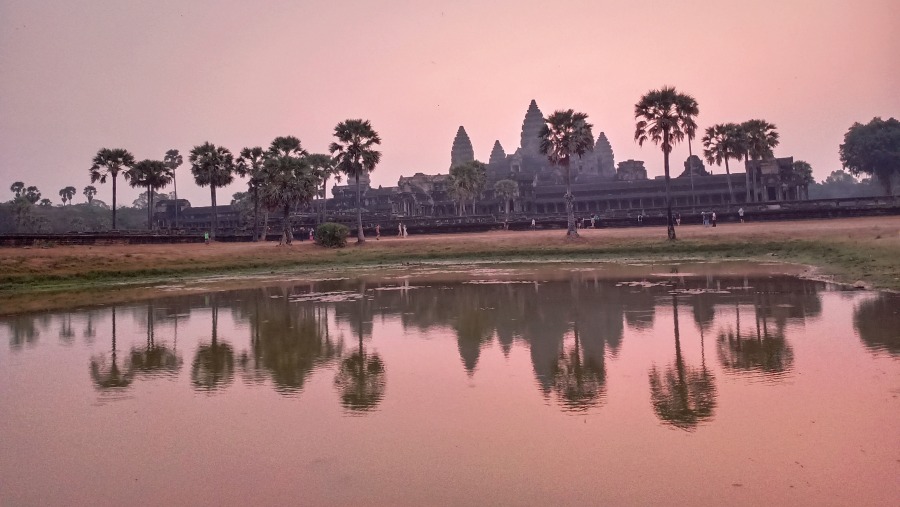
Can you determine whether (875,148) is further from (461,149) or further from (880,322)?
(880,322)

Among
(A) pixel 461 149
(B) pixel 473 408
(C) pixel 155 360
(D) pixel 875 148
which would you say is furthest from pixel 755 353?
(A) pixel 461 149

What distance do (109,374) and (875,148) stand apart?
106 m

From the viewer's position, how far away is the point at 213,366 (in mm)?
13984

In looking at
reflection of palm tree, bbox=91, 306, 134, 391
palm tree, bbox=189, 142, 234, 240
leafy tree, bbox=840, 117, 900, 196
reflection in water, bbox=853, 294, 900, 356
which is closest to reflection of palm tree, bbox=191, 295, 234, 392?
reflection of palm tree, bbox=91, 306, 134, 391

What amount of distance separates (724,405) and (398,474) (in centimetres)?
480

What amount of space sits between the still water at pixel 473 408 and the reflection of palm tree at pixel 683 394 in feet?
0.18

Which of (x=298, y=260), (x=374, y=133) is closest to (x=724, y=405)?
(x=298, y=260)

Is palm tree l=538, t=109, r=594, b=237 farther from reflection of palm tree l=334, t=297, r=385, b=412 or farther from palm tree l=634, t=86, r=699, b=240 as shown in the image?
reflection of palm tree l=334, t=297, r=385, b=412

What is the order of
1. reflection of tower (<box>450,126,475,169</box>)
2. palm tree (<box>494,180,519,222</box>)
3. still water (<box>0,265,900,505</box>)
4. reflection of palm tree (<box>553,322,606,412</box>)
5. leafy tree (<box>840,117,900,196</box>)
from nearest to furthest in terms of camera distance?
still water (<box>0,265,900,505</box>)
reflection of palm tree (<box>553,322,606,412</box>)
leafy tree (<box>840,117,900,196</box>)
palm tree (<box>494,180,519,222</box>)
reflection of tower (<box>450,126,475,169</box>)

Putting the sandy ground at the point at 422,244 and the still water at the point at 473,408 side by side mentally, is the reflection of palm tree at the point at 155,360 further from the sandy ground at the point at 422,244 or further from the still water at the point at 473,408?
the sandy ground at the point at 422,244

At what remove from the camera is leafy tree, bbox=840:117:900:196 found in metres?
95.1

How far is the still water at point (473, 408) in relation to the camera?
709 cm

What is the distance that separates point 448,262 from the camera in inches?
1843

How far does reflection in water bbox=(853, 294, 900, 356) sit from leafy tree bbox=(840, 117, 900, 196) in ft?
297
